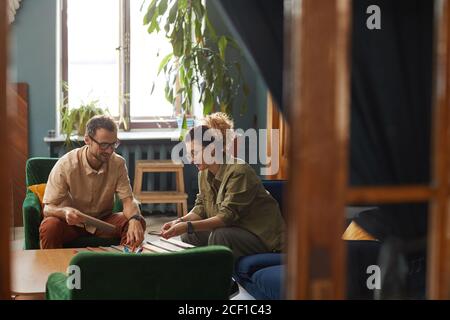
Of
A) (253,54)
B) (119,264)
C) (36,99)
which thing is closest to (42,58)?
(36,99)

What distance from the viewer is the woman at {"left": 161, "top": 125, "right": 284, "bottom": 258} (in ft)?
11.9

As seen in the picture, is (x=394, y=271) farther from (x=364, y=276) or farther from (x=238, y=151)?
(x=238, y=151)

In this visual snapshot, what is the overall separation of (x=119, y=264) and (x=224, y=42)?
4.26m

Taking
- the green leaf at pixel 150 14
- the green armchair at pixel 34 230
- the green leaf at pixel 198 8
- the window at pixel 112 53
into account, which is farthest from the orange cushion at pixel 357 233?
the window at pixel 112 53

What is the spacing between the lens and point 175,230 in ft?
11.7

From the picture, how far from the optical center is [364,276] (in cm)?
167

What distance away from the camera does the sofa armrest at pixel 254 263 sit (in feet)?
11.5

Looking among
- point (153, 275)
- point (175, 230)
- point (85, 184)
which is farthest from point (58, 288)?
point (85, 184)

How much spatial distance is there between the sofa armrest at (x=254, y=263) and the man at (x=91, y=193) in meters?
0.56

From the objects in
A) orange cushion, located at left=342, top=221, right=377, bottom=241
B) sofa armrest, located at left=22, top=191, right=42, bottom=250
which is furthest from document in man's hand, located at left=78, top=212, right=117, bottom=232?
orange cushion, located at left=342, top=221, right=377, bottom=241

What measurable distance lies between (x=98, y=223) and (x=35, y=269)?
668 mm

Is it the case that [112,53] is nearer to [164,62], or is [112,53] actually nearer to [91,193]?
[164,62]

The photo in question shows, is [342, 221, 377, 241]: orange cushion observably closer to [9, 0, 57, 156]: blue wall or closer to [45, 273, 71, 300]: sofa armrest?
[45, 273, 71, 300]: sofa armrest

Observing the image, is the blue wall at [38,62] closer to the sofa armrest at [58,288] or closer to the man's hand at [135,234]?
the man's hand at [135,234]
